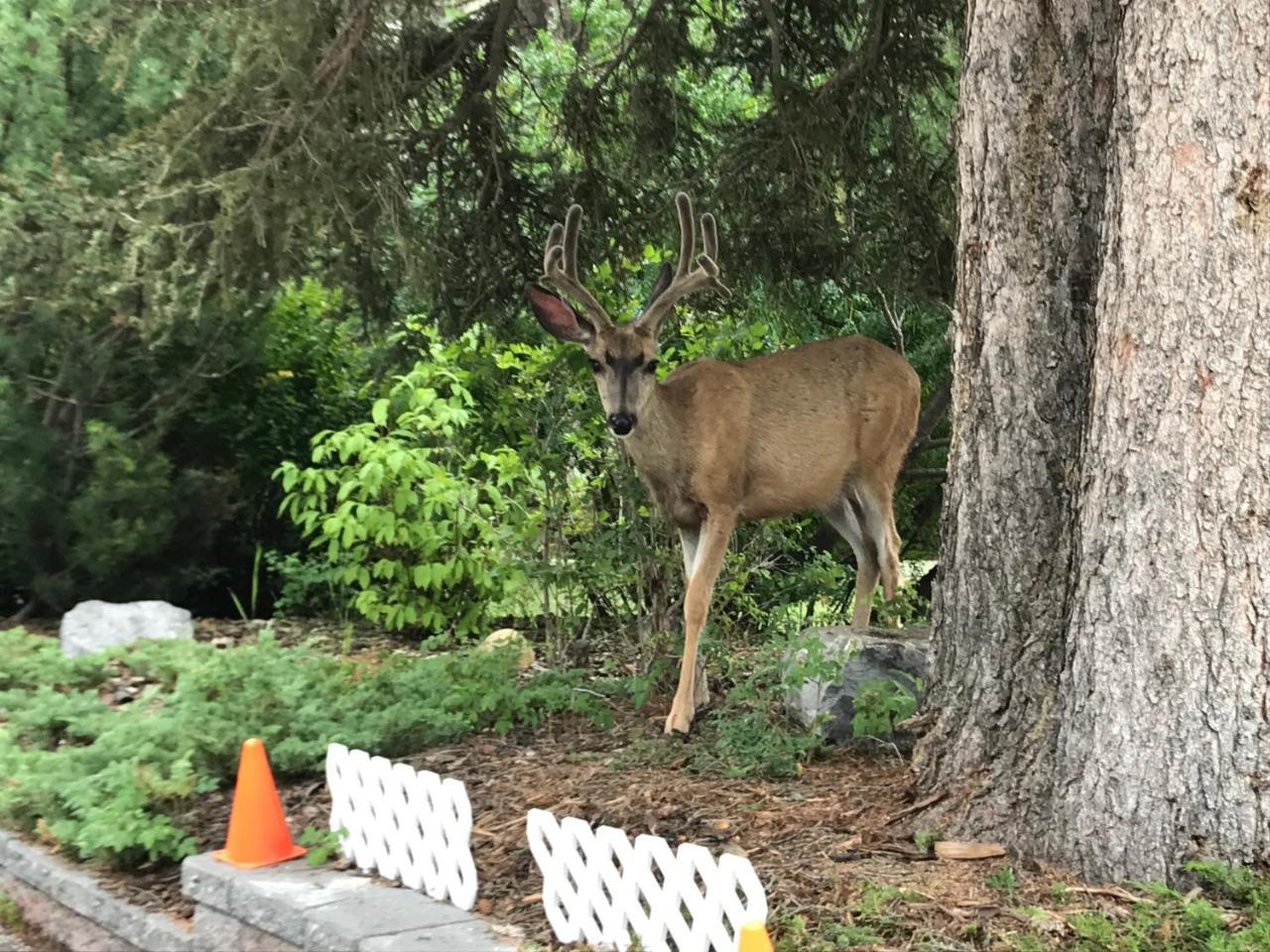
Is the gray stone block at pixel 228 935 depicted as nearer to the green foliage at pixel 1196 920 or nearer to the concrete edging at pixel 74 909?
the concrete edging at pixel 74 909

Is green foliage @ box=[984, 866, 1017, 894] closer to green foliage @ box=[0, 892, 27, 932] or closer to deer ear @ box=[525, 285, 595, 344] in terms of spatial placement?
deer ear @ box=[525, 285, 595, 344]

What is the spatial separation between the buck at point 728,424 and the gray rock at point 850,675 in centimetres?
61

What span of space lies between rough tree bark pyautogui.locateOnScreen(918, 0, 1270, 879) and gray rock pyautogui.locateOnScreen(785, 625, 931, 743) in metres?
1.47

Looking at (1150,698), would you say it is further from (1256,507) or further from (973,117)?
(973,117)

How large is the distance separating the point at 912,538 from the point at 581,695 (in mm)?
5528

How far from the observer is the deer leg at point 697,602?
269 inches

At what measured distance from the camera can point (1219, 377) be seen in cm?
412

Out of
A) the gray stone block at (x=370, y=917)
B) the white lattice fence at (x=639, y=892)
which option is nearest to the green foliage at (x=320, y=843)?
the gray stone block at (x=370, y=917)

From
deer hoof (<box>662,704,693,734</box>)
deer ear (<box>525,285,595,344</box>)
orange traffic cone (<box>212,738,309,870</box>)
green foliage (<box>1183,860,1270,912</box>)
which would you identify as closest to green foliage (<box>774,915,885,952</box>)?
green foliage (<box>1183,860,1270,912</box>)

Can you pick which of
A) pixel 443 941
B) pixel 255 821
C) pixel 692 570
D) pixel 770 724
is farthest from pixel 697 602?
pixel 443 941

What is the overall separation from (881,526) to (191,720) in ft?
12.6

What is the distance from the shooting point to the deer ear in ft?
23.9

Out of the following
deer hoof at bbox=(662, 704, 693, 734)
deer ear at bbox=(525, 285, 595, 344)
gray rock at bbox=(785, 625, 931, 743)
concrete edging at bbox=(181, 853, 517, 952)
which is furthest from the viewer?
deer ear at bbox=(525, 285, 595, 344)

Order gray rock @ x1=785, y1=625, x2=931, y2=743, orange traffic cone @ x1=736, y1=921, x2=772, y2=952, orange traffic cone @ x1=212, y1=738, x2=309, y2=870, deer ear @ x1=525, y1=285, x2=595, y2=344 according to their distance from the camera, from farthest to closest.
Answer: deer ear @ x1=525, y1=285, x2=595, y2=344 → gray rock @ x1=785, y1=625, x2=931, y2=743 → orange traffic cone @ x1=212, y1=738, x2=309, y2=870 → orange traffic cone @ x1=736, y1=921, x2=772, y2=952
